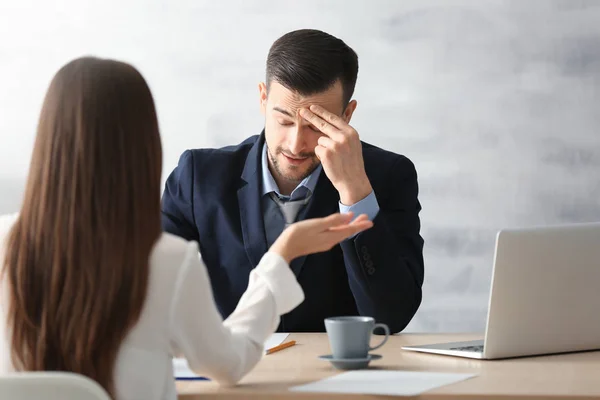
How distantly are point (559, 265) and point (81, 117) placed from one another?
0.94 metres

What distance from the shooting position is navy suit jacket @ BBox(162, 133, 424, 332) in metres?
2.32

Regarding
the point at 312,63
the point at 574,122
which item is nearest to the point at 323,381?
Result: the point at 312,63

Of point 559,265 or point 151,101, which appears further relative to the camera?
point 559,265

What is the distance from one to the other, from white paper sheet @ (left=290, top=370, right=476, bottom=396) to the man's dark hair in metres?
1.02

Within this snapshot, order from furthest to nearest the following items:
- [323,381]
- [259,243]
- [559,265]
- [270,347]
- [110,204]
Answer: [259,243] → [270,347] → [559,265] → [323,381] → [110,204]

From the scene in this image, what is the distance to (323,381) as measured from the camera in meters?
1.43

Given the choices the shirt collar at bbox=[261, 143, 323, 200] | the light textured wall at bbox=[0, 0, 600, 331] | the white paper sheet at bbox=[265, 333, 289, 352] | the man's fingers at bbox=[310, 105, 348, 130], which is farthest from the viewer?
the light textured wall at bbox=[0, 0, 600, 331]

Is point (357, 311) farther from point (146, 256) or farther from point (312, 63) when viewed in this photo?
point (146, 256)

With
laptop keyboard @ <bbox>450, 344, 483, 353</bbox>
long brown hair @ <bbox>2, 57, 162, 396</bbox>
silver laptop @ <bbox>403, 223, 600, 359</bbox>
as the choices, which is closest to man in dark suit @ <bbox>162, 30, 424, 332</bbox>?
laptop keyboard @ <bbox>450, 344, 483, 353</bbox>

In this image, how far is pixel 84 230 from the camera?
1.20m

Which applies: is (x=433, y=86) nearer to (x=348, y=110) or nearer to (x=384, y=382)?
(x=348, y=110)

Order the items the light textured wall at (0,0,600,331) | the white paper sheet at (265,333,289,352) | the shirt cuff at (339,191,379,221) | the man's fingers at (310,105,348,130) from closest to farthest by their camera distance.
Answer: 1. the white paper sheet at (265,333,289,352)
2. the shirt cuff at (339,191,379,221)
3. the man's fingers at (310,105,348,130)
4. the light textured wall at (0,0,600,331)

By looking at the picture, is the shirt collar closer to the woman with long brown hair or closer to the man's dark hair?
the man's dark hair

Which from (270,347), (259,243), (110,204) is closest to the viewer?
(110,204)
